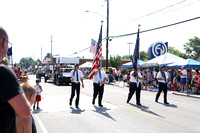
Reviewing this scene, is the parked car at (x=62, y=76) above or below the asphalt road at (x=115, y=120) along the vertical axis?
above

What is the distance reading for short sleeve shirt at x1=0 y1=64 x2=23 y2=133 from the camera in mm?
1741

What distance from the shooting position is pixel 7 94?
5.71 feet

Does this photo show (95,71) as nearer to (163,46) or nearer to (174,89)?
(174,89)

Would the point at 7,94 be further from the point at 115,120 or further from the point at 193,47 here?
the point at 193,47

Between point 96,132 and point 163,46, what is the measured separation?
28.8 m

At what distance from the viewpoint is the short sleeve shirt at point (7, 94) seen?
5.71 feet

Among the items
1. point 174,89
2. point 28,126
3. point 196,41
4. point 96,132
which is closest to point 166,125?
point 96,132

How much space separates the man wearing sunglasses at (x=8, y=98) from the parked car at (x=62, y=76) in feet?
66.6

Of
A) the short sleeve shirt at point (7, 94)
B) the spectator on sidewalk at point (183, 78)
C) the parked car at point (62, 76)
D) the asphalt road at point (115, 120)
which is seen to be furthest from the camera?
the parked car at point (62, 76)

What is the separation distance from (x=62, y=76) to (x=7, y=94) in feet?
67.2

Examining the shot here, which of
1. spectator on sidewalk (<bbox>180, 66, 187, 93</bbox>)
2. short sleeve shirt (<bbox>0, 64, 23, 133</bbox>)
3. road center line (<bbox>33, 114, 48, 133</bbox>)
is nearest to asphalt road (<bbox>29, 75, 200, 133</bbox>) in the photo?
road center line (<bbox>33, 114, 48, 133</bbox>)

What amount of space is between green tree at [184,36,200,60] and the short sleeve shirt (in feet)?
289

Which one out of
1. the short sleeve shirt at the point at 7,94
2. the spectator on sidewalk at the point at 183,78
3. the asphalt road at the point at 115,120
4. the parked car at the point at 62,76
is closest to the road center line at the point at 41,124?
the asphalt road at the point at 115,120

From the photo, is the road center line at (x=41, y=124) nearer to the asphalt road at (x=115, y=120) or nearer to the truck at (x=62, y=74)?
the asphalt road at (x=115, y=120)
